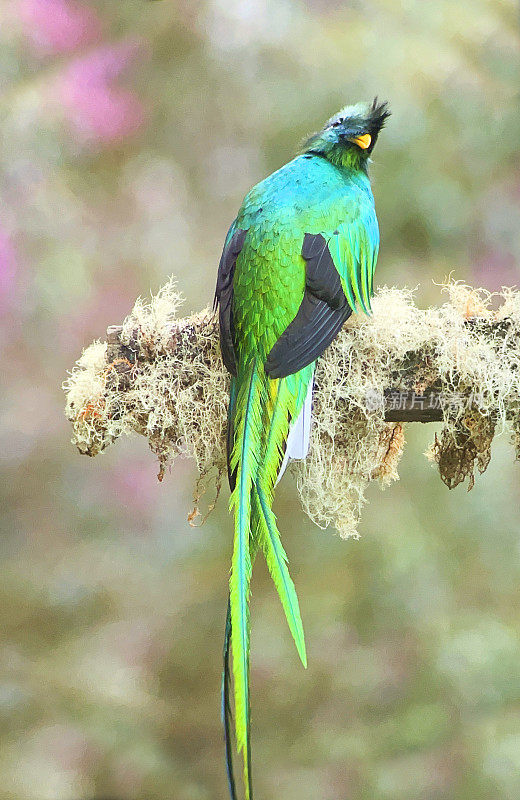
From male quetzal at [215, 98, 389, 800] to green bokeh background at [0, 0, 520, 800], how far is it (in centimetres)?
132

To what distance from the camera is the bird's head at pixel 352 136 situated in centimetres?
153

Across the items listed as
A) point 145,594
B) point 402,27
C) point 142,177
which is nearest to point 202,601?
point 145,594

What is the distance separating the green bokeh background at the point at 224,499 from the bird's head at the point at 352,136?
4.14ft

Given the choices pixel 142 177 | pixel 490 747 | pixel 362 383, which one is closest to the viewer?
pixel 362 383

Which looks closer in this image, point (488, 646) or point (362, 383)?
point (362, 383)

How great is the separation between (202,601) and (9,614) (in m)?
0.66

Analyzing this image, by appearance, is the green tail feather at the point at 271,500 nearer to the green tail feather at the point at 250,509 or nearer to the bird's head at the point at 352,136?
the green tail feather at the point at 250,509

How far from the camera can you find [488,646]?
272 centimetres

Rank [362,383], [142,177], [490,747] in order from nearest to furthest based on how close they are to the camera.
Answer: [362,383] → [490,747] → [142,177]

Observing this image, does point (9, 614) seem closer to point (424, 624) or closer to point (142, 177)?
point (424, 624)

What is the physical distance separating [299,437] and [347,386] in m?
0.14

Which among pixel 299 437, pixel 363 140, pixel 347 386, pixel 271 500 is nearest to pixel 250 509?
pixel 271 500

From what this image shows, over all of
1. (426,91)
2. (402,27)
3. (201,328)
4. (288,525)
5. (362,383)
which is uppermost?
(402,27)

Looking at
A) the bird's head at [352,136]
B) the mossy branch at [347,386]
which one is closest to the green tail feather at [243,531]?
the mossy branch at [347,386]
